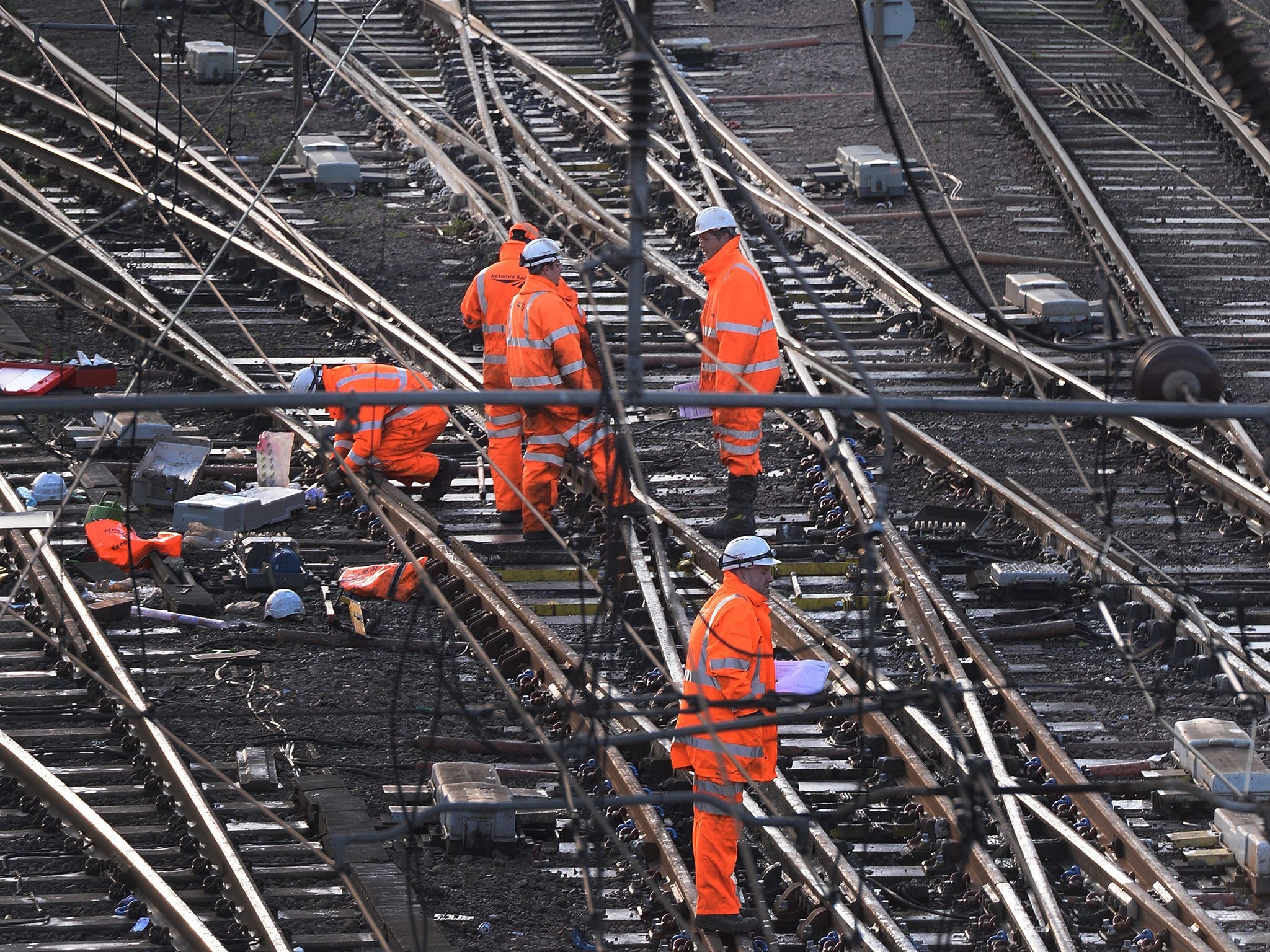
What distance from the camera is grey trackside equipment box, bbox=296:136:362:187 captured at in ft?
56.6

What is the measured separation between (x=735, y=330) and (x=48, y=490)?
13.5 ft

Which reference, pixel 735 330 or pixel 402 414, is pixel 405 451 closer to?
pixel 402 414

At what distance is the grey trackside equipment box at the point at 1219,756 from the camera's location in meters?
8.66

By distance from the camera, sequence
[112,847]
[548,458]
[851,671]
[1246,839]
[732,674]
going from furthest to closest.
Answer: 1. [548,458]
2. [851,671]
3. [1246,839]
4. [112,847]
5. [732,674]

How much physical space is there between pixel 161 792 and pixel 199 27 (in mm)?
14744

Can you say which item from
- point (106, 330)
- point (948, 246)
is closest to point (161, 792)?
point (106, 330)

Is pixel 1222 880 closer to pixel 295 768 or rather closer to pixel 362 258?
pixel 295 768

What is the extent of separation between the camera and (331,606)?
10.6m

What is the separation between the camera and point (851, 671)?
31.9ft

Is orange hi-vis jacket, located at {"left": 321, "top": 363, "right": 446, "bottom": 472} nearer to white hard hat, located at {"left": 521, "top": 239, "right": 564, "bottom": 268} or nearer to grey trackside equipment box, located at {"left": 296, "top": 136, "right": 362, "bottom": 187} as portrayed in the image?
white hard hat, located at {"left": 521, "top": 239, "right": 564, "bottom": 268}

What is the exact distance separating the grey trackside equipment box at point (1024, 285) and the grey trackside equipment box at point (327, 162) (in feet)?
19.0

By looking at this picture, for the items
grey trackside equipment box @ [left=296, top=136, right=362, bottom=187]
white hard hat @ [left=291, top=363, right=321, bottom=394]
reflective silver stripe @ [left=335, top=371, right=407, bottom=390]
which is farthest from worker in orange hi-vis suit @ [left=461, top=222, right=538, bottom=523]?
grey trackside equipment box @ [left=296, top=136, right=362, bottom=187]

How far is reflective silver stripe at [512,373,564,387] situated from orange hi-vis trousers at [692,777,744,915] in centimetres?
372

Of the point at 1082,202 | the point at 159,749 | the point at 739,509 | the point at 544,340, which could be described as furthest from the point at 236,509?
the point at 1082,202
